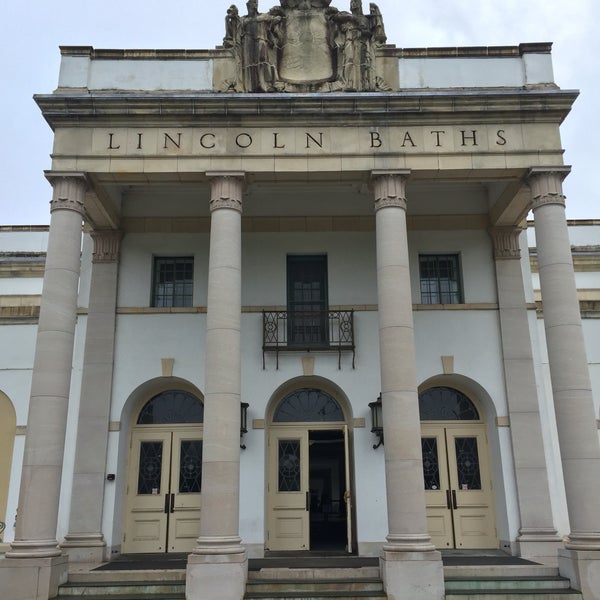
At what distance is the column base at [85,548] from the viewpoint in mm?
14195

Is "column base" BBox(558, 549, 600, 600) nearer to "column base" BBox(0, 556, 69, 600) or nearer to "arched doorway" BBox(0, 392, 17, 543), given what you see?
"column base" BBox(0, 556, 69, 600)

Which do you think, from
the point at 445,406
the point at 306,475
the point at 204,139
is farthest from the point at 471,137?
the point at 306,475

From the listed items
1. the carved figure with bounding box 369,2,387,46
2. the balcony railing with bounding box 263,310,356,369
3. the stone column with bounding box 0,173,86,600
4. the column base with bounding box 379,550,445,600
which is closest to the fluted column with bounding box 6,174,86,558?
the stone column with bounding box 0,173,86,600

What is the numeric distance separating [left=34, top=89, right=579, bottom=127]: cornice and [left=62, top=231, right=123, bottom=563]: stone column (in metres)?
3.73

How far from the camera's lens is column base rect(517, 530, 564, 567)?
46.6 feet

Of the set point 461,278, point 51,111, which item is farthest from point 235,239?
point 461,278

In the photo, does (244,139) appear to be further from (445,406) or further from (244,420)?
(445,406)

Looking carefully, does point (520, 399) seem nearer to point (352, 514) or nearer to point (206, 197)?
point (352, 514)

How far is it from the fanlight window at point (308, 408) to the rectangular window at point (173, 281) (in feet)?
11.8

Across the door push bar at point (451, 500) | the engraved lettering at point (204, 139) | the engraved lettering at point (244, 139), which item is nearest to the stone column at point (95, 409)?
the engraved lettering at point (204, 139)

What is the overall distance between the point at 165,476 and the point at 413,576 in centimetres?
683

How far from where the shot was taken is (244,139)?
45.3 feet

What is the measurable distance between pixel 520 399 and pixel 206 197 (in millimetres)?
9379

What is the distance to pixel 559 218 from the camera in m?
13.4
